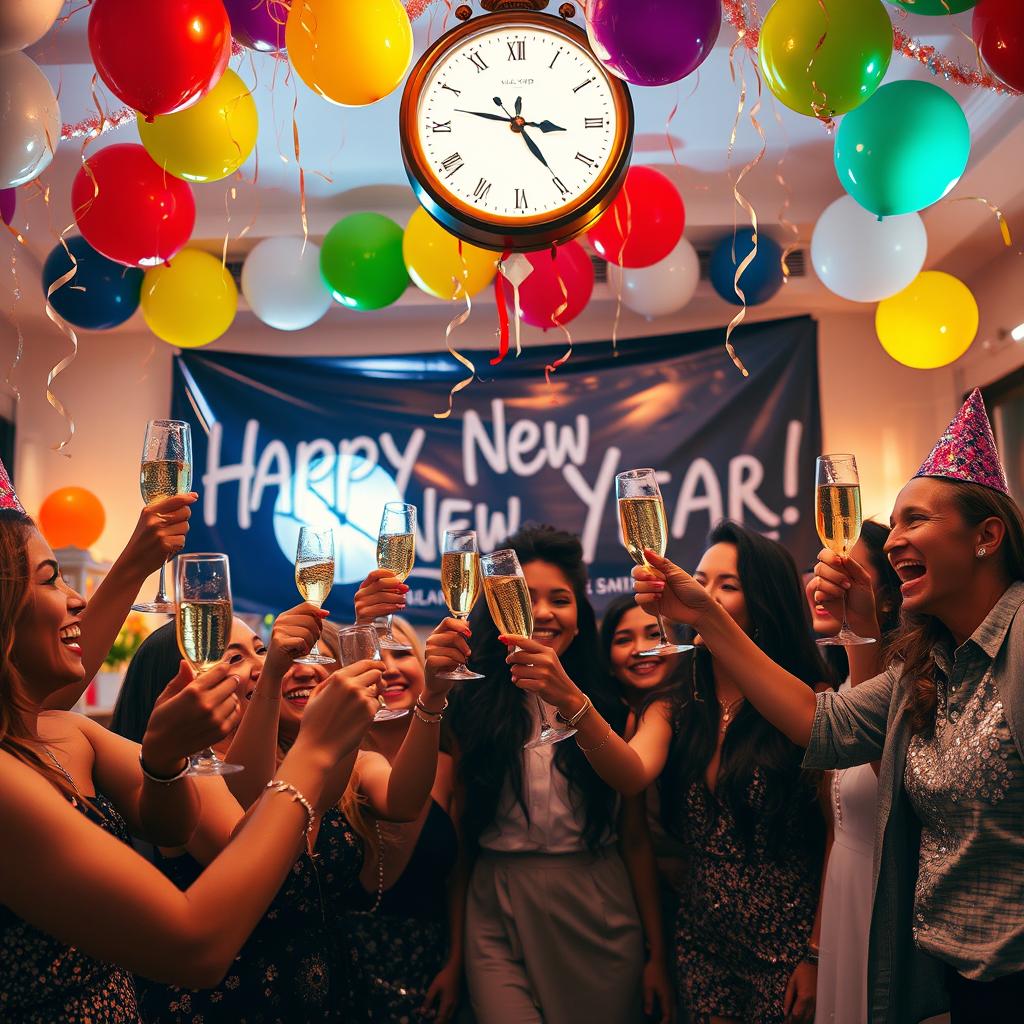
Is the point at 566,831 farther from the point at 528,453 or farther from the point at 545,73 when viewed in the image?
the point at 528,453

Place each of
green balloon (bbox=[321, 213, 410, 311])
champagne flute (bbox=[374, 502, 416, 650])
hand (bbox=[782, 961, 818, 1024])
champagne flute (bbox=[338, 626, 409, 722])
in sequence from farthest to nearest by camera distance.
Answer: green balloon (bbox=[321, 213, 410, 311]), hand (bbox=[782, 961, 818, 1024]), champagne flute (bbox=[374, 502, 416, 650]), champagne flute (bbox=[338, 626, 409, 722])

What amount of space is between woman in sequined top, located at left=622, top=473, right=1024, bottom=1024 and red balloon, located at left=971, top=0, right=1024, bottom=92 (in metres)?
0.92

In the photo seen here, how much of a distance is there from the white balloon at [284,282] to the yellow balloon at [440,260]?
78cm

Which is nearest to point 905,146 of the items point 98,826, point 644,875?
point 644,875

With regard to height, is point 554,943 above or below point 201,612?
below

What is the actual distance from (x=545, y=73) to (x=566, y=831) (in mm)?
1684

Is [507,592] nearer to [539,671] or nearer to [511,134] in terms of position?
[539,671]

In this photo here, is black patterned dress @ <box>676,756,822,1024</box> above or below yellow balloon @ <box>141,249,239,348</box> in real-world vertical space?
below

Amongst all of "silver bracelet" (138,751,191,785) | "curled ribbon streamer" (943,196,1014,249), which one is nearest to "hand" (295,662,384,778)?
"silver bracelet" (138,751,191,785)

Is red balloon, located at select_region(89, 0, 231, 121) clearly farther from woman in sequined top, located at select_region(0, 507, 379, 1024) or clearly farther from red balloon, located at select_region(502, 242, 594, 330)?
red balloon, located at select_region(502, 242, 594, 330)

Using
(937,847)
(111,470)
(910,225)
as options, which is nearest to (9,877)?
(937,847)

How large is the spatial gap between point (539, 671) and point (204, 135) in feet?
5.45

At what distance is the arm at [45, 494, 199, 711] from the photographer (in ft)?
6.20

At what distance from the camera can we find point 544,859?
8.43 feet
